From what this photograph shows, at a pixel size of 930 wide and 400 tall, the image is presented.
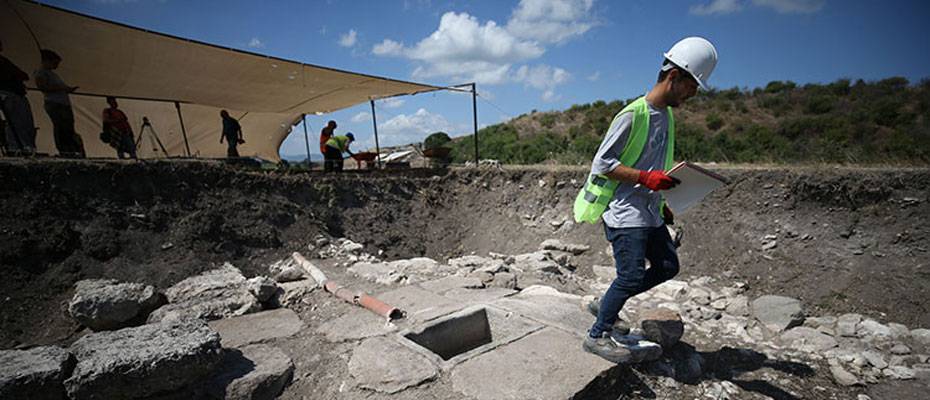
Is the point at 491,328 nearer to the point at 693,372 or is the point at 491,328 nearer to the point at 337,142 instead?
the point at 693,372

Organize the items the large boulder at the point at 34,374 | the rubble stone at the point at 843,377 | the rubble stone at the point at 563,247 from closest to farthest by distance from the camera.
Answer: the large boulder at the point at 34,374 → the rubble stone at the point at 843,377 → the rubble stone at the point at 563,247

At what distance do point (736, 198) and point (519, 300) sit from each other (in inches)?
164

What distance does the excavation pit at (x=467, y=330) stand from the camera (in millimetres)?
3170

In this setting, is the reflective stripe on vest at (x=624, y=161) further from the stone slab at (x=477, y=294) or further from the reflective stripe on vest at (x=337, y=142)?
the reflective stripe on vest at (x=337, y=142)

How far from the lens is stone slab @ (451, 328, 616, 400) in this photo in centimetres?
231

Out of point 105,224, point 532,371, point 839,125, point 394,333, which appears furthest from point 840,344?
point 839,125

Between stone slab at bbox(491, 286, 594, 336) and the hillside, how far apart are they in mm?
6358

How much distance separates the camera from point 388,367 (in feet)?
8.54

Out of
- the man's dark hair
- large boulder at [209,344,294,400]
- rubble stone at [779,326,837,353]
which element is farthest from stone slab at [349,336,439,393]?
the man's dark hair

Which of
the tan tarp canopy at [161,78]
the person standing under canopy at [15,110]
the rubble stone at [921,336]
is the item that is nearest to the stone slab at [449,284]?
the rubble stone at [921,336]

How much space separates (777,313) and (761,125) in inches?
820

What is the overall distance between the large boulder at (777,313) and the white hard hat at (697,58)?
3.12 m

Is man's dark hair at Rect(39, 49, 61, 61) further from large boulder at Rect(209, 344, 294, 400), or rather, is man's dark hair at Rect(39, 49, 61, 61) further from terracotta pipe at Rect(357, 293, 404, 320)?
terracotta pipe at Rect(357, 293, 404, 320)

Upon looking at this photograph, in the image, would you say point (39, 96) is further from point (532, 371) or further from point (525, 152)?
point (525, 152)
